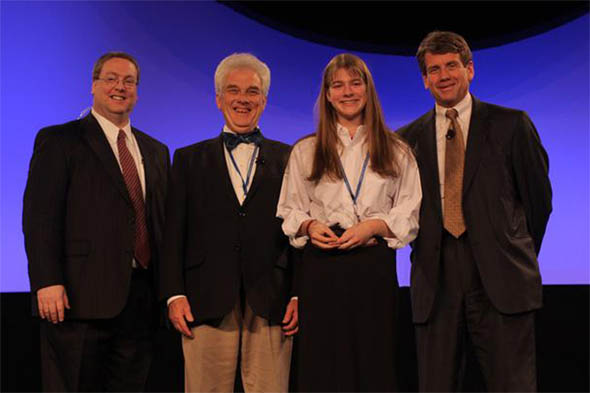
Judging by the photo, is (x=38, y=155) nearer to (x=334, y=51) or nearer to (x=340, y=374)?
(x=340, y=374)

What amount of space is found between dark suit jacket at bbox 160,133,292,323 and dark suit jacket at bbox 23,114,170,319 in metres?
0.29

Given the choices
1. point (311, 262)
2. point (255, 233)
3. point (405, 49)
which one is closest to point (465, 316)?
point (311, 262)

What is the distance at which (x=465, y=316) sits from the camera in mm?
2857

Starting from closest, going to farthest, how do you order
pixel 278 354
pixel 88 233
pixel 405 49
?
pixel 278 354
pixel 88 233
pixel 405 49

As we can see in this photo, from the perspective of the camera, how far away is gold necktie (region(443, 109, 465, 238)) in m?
2.85

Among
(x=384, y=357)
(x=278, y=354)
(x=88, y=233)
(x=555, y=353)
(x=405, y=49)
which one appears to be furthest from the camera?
(x=405, y=49)

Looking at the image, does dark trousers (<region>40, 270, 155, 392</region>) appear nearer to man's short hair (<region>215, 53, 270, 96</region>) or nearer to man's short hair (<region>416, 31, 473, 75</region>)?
man's short hair (<region>215, 53, 270, 96</region>)

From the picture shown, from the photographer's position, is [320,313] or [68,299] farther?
[68,299]

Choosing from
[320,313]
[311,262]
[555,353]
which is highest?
[311,262]

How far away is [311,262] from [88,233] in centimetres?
107

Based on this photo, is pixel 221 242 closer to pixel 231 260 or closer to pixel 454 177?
pixel 231 260

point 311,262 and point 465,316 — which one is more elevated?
point 311,262

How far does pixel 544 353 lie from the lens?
4.50m

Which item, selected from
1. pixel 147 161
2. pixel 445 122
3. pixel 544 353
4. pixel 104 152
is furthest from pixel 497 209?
pixel 544 353
